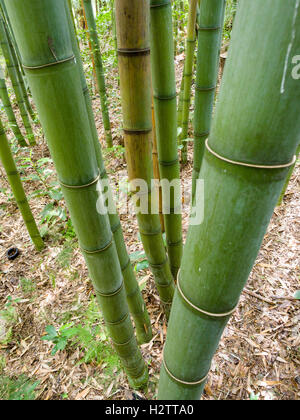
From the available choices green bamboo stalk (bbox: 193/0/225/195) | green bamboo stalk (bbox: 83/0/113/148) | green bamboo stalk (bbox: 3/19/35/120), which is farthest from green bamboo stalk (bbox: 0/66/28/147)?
green bamboo stalk (bbox: 193/0/225/195)

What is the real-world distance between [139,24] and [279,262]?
178 cm

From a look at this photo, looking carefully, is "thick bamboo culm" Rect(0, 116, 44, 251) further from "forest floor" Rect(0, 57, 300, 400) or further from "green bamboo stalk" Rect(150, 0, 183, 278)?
"green bamboo stalk" Rect(150, 0, 183, 278)

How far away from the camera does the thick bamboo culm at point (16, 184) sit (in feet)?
5.95

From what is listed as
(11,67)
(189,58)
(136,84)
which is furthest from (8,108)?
(136,84)

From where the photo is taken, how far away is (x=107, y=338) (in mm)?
1658

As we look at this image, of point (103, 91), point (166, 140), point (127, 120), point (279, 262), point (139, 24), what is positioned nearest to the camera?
point (139, 24)

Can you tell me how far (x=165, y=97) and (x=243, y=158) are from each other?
28.5 inches

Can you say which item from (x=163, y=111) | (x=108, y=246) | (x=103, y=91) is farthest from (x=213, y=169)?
(x=103, y=91)

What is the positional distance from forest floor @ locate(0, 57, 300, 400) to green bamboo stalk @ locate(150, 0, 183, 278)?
24.8 inches

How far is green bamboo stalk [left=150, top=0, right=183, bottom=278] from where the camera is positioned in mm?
831

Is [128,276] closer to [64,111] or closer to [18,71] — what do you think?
[64,111]

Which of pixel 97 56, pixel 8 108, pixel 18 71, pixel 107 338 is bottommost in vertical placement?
pixel 107 338

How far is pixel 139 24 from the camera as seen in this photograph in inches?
27.6
